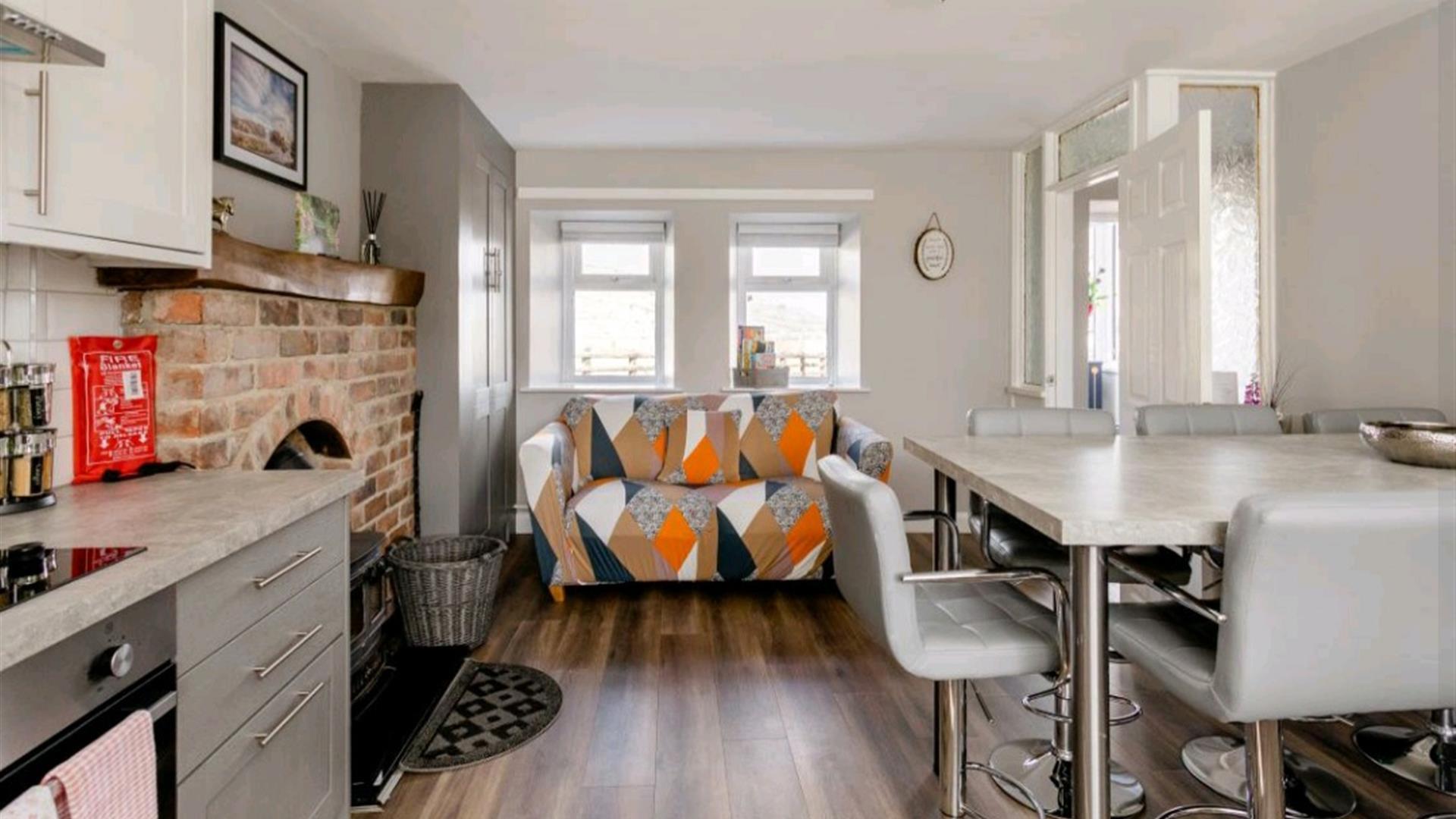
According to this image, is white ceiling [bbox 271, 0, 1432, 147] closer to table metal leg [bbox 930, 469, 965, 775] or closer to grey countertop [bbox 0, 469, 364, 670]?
table metal leg [bbox 930, 469, 965, 775]

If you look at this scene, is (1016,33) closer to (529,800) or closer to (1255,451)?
(1255,451)

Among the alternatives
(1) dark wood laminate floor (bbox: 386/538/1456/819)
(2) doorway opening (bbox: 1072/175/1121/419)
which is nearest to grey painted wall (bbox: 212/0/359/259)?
(1) dark wood laminate floor (bbox: 386/538/1456/819)

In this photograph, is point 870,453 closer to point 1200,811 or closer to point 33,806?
point 1200,811

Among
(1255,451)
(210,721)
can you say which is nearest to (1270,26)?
(1255,451)

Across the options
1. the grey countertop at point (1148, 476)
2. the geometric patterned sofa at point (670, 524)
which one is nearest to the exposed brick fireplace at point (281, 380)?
the geometric patterned sofa at point (670, 524)

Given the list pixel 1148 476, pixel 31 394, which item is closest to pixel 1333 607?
pixel 1148 476

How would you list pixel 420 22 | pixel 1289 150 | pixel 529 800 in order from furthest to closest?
1. pixel 1289 150
2. pixel 420 22
3. pixel 529 800

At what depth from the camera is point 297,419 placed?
8.05 ft

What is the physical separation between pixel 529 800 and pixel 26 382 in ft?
4.64

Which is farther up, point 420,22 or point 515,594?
point 420,22

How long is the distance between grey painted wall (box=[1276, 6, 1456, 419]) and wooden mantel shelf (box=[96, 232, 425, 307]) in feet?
12.6

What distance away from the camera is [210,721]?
1.22 m

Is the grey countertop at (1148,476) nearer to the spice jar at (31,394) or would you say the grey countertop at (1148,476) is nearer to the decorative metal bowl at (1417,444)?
the decorative metal bowl at (1417,444)

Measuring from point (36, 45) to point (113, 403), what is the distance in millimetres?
882
